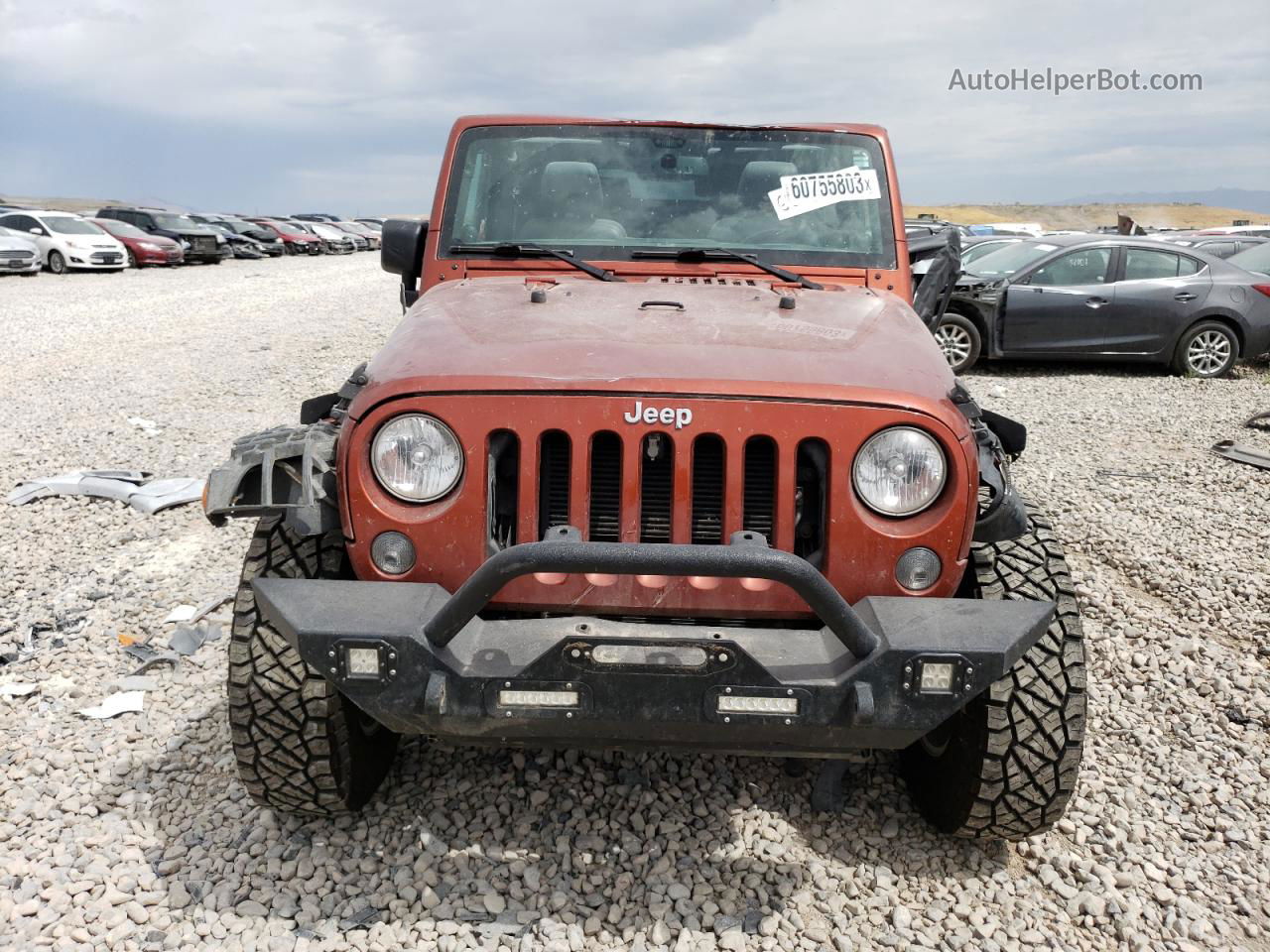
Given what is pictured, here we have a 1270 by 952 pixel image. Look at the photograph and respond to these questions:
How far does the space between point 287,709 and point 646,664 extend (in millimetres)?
1051

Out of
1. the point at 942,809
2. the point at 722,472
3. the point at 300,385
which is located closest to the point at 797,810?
the point at 942,809

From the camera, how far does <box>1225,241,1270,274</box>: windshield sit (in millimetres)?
12578

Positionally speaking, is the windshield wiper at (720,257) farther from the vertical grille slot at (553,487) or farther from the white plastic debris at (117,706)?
the white plastic debris at (117,706)

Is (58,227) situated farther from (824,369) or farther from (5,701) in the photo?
(824,369)

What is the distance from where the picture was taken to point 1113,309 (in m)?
11.1

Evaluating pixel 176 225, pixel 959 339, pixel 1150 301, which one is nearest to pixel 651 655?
pixel 959 339

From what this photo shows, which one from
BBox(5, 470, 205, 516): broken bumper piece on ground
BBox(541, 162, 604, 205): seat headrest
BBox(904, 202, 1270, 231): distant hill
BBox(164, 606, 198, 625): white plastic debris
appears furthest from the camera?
BBox(904, 202, 1270, 231): distant hill

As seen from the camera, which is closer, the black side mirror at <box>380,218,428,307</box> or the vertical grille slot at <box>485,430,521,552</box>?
the vertical grille slot at <box>485,430,521,552</box>

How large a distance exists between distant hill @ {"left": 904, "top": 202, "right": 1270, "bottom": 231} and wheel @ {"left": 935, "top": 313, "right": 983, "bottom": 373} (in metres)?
48.5

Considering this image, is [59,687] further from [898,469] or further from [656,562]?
[898,469]

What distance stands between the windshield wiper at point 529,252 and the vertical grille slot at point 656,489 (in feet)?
3.93

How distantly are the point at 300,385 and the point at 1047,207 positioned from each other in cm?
8745

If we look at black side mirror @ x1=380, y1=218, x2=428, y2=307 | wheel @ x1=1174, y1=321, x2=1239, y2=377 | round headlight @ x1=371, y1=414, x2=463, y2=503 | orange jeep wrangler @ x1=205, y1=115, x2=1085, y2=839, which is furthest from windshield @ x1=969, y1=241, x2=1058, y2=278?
round headlight @ x1=371, y1=414, x2=463, y2=503

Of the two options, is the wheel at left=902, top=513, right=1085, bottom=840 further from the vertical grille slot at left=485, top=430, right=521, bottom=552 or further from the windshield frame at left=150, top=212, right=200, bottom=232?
the windshield frame at left=150, top=212, right=200, bottom=232
